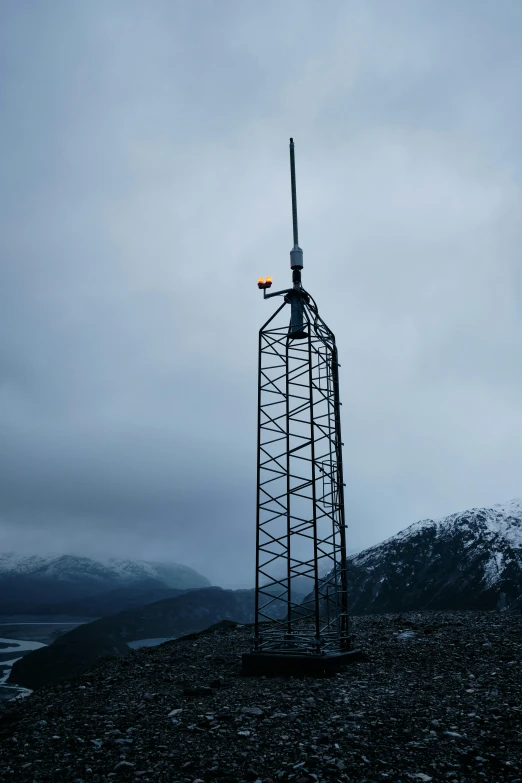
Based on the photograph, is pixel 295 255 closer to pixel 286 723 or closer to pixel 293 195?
pixel 293 195

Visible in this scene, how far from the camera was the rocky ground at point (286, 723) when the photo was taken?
8.52 m

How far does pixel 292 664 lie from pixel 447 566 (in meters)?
146

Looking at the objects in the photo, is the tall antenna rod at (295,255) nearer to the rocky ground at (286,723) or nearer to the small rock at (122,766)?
the rocky ground at (286,723)

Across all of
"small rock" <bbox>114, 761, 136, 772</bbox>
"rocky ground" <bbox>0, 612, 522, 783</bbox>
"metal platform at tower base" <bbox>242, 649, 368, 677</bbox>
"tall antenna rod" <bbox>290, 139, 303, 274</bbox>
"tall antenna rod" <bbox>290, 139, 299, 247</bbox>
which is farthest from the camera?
"tall antenna rod" <bbox>290, 139, 299, 247</bbox>

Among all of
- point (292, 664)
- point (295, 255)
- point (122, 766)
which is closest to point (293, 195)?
point (295, 255)

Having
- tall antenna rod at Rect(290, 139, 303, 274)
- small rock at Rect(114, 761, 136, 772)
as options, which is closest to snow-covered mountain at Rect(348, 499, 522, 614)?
tall antenna rod at Rect(290, 139, 303, 274)

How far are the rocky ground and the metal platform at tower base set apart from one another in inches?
15.5

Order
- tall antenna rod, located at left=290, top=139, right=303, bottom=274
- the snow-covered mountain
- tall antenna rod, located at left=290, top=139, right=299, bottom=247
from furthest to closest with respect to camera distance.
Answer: the snow-covered mountain, tall antenna rod, located at left=290, top=139, right=299, bottom=247, tall antenna rod, located at left=290, top=139, right=303, bottom=274

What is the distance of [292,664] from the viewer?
14789 mm

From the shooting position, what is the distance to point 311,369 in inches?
679

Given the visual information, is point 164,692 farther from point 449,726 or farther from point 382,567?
point 382,567

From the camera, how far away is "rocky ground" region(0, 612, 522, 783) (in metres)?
8.52

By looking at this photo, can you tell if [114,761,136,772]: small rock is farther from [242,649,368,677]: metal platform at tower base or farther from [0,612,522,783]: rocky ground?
[242,649,368,677]: metal platform at tower base

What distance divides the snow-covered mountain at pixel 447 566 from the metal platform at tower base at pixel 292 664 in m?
125
